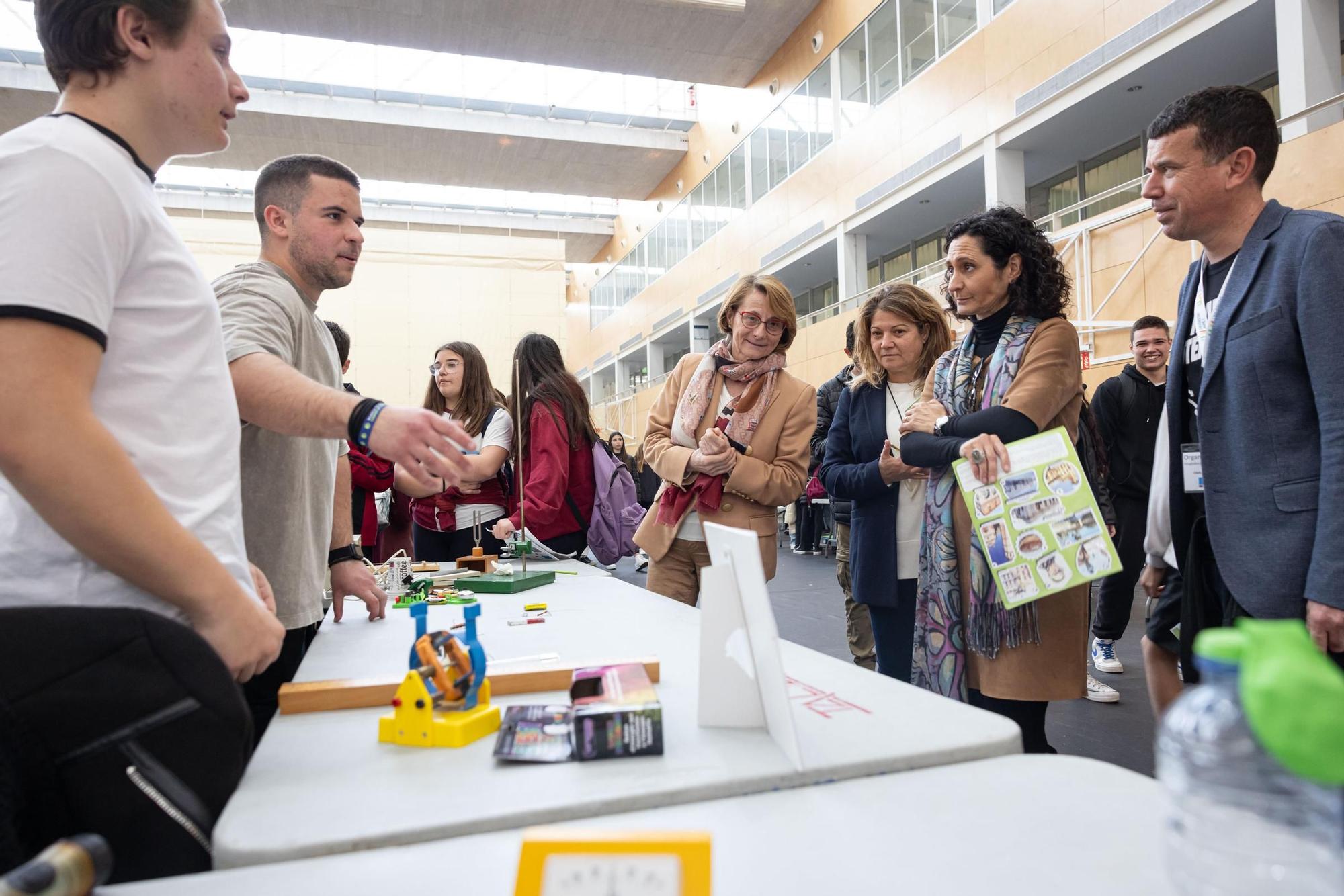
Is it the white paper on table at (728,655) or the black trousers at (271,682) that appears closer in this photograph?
the white paper on table at (728,655)

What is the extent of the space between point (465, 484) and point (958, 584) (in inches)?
67.8

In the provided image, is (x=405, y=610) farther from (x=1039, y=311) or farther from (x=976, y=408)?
(x=1039, y=311)

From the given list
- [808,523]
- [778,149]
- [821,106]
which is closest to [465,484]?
[808,523]

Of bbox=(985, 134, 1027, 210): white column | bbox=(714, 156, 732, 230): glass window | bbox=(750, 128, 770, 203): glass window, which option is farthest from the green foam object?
bbox=(714, 156, 732, 230): glass window

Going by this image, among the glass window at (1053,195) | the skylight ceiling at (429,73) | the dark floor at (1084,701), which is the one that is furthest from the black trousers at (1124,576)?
the skylight ceiling at (429,73)

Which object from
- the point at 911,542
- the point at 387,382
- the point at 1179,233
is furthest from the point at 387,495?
the point at 387,382

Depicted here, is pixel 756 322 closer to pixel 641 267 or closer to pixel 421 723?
pixel 421 723

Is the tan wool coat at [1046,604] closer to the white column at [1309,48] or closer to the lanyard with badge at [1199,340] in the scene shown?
the lanyard with badge at [1199,340]

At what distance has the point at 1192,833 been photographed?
452 millimetres

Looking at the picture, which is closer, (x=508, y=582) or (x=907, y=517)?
(x=508, y=582)

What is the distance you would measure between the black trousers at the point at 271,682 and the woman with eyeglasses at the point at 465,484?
1.32m

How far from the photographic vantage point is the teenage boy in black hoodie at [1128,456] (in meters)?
3.37

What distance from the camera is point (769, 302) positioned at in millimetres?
2314

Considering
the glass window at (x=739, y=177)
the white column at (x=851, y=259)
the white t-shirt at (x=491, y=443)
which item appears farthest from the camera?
the glass window at (x=739, y=177)
